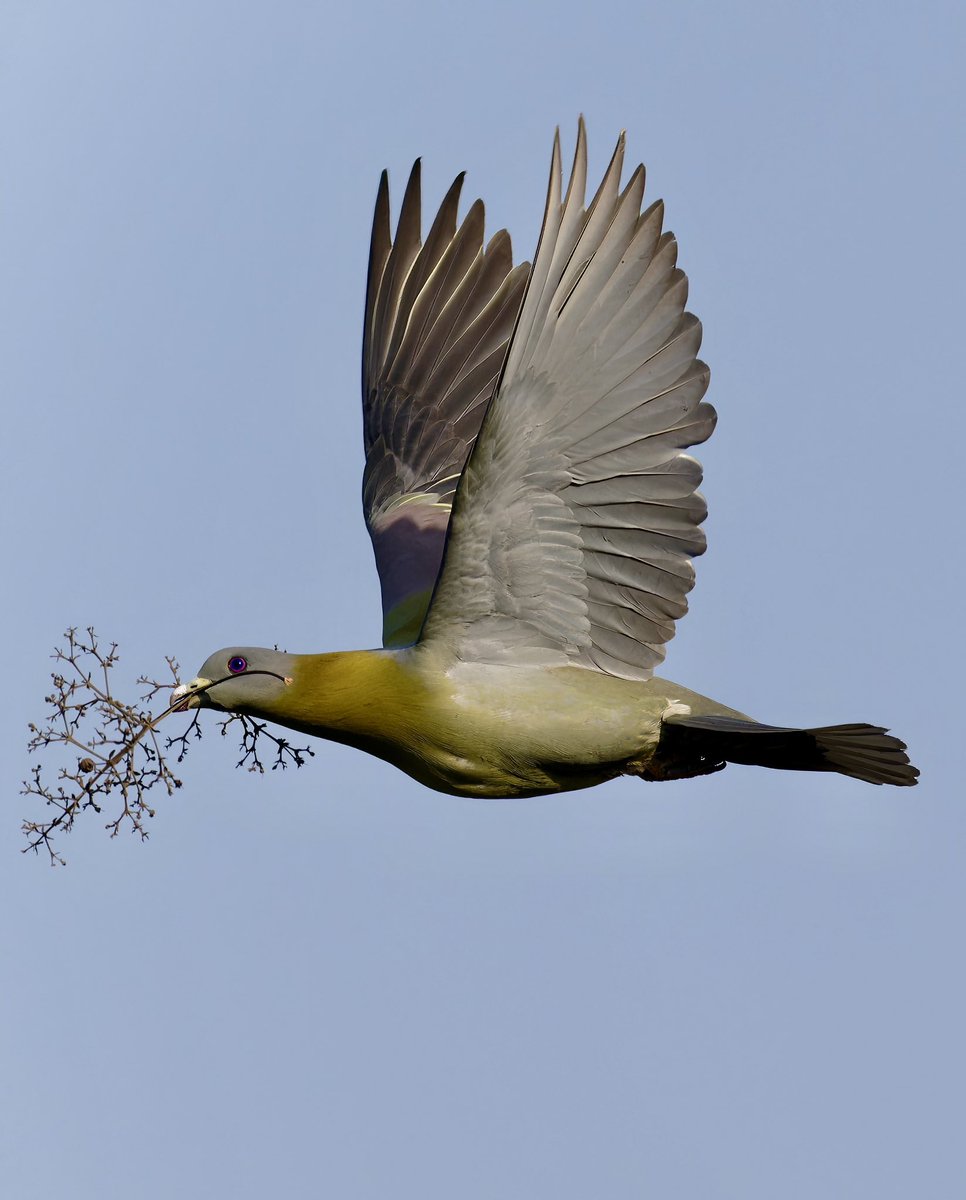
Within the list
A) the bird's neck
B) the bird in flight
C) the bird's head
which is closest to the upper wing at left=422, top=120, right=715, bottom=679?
the bird in flight

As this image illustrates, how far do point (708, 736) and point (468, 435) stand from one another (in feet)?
9.75

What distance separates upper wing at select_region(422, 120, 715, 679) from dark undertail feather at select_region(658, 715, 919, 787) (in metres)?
0.40

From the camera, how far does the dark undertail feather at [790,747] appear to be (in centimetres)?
853

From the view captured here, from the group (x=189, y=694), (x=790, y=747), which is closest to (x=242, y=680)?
(x=189, y=694)

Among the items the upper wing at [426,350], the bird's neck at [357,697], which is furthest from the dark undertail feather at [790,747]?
the upper wing at [426,350]

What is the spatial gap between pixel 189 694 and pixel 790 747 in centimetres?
264

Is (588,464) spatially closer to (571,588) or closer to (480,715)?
(571,588)

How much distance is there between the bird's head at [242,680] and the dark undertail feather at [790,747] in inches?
67.5

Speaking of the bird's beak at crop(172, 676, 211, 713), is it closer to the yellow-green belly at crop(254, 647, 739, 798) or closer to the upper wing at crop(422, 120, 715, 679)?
the yellow-green belly at crop(254, 647, 739, 798)

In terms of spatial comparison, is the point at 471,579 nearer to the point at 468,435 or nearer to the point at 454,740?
the point at 454,740

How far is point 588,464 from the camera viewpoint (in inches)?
322

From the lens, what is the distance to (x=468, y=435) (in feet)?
36.4

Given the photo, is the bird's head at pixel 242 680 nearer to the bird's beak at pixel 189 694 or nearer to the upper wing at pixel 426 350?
the bird's beak at pixel 189 694

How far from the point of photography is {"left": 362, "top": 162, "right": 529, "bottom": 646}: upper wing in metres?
10.9
